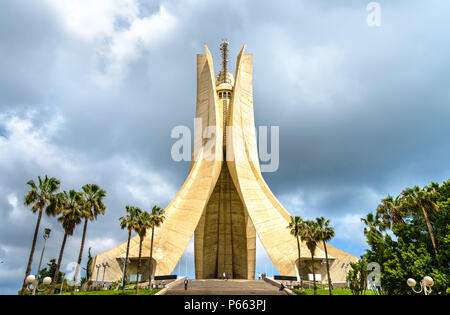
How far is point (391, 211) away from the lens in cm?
1969

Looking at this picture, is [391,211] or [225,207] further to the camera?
[225,207]

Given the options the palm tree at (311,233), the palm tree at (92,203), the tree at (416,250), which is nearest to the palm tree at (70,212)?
the palm tree at (92,203)

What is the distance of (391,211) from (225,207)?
60.6ft

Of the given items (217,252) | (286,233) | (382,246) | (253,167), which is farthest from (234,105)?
(382,246)

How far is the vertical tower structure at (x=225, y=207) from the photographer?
2347cm

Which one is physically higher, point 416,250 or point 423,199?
point 423,199

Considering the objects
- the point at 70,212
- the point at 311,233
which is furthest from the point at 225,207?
the point at 70,212

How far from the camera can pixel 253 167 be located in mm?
30578

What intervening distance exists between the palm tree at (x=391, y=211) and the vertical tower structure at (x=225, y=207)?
4560 mm

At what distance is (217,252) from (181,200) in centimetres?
1002

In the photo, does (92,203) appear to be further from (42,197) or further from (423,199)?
(423,199)
